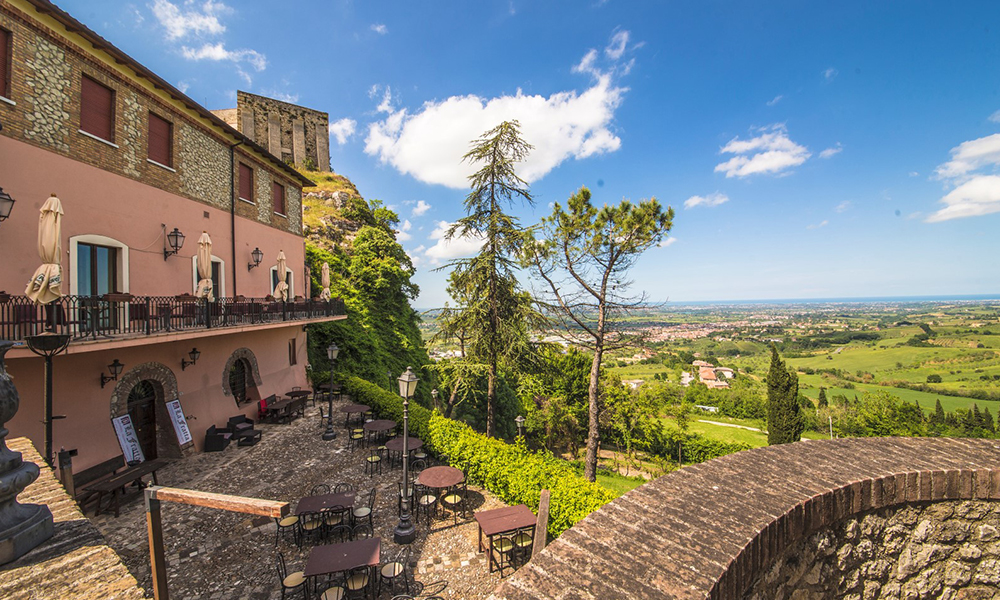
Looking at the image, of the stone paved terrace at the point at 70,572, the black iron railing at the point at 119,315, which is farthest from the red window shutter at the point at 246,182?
the stone paved terrace at the point at 70,572

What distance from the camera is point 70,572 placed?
2.52 m

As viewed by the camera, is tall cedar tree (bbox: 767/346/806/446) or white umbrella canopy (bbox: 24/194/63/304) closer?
white umbrella canopy (bbox: 24/194/63/304)

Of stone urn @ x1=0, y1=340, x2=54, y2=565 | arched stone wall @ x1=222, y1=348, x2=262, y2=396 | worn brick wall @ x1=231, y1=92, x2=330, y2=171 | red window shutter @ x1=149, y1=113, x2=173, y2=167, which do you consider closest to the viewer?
stone urn @ x1=0, y1=340, x2=54, y2=565

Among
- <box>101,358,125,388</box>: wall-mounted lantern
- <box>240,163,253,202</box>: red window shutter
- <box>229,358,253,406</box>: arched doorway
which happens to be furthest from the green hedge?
<box>240,163,253,202</box>: red window shutter

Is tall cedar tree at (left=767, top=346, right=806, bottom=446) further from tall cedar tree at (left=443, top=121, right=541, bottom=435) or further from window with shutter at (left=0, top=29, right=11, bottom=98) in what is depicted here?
window with shutter at (left=0, top=29, right=11, bottom=98)

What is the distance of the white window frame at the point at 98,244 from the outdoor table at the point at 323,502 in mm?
7693

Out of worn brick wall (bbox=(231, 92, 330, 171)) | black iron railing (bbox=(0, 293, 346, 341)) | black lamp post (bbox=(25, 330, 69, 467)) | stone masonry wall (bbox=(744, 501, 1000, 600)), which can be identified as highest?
worn brick wall (bbox=(231, 92, 330, 171))

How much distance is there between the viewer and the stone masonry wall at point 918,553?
297cm

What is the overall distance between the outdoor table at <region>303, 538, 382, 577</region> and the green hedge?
3.86 metres

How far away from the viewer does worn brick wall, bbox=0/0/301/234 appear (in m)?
8.17

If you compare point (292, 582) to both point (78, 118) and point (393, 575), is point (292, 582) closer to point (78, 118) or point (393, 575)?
point (393, 575)

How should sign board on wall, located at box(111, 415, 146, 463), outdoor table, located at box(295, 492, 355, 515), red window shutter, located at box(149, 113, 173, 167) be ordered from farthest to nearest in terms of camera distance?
1. red window shutter, located at box(149, 113, 173, 167)
2. sign board on wall, located at box(111, 415, 146, 463)
3. outdoor table, located at box(295, 492, 355, 515)

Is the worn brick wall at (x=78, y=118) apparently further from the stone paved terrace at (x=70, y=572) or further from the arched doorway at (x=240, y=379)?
the stone paved terrace at (x=70, y=572)

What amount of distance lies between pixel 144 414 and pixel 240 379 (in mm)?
3899
